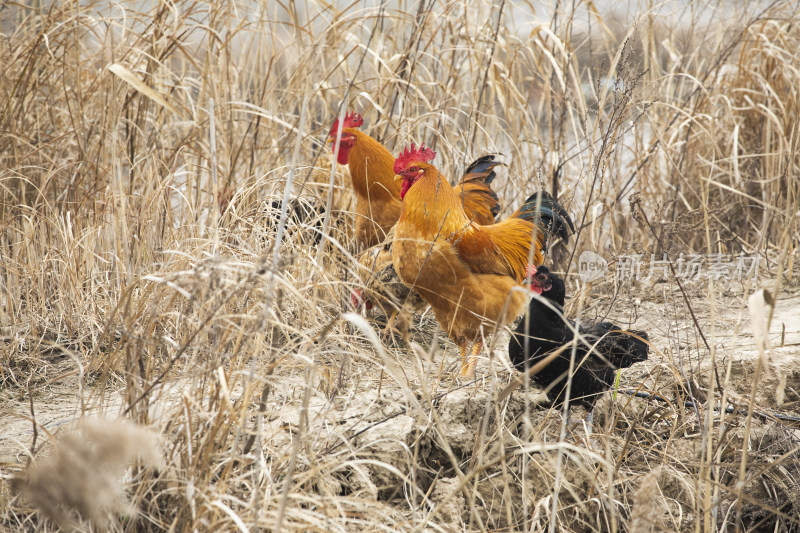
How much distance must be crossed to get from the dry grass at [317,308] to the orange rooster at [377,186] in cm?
18

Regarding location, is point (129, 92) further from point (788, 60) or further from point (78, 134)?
point (788, 60)

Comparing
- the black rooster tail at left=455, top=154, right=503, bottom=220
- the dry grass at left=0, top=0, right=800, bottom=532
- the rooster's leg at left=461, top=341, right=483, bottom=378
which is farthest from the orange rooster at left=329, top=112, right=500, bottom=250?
the rooster's leg at left=461, top=341, right=483, bottom=378

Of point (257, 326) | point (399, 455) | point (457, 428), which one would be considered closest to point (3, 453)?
point (257, 326)

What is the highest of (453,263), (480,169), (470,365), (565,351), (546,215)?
(480,169)

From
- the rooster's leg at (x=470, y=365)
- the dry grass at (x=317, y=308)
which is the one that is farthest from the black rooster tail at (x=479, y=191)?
the rooster's leg at (x=470, y=365)

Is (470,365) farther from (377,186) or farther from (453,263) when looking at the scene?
(377,186)

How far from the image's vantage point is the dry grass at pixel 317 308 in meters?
1.57

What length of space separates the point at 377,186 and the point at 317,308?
6.26 feet

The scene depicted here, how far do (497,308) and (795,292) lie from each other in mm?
2029

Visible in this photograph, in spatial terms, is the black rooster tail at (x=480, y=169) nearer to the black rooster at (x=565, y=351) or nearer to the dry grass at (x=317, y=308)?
the dry grass at (x=317, y=308)

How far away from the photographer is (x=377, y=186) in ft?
12.2

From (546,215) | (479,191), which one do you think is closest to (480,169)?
(479,191)

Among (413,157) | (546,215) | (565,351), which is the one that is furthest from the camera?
(546,215)

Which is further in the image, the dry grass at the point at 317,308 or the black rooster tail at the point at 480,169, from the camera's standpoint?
the black rooster tail at the point at 480,169
